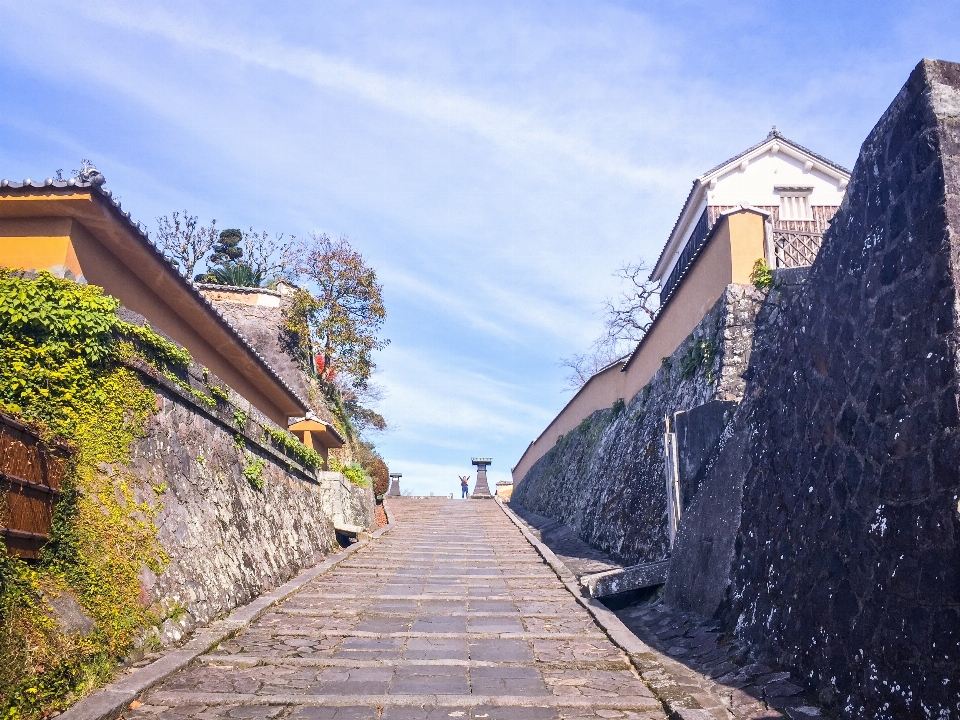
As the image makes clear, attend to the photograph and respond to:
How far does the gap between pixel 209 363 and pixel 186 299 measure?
2.51 metres

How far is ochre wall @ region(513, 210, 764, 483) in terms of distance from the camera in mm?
11453

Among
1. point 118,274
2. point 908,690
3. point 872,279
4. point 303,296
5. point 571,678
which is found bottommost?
point 571,678

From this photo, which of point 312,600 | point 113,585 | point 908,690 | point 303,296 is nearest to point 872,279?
point 908,690

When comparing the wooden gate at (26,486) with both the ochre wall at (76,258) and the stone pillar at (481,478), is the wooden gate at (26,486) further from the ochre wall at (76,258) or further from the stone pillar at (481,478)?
the stone pillar at (481,478)

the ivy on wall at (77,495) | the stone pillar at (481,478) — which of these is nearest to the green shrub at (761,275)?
the ivy on wall at (77,495)

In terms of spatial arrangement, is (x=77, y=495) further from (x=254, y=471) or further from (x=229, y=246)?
(x=229, y=246)

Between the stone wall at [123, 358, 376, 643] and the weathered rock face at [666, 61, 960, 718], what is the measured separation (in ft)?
16.1

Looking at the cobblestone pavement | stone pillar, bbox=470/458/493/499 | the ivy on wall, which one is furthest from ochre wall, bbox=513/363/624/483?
the ivy on wall

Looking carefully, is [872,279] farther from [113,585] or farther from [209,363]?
[209,363]

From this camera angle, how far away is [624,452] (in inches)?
636

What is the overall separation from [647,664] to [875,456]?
107 inches

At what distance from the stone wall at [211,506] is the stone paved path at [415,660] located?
53 centimetres

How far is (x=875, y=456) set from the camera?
452 centimetres

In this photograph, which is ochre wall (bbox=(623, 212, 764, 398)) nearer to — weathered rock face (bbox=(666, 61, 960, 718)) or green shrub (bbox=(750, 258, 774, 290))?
green shrub (bbox=(750, 258, 774, 290))
